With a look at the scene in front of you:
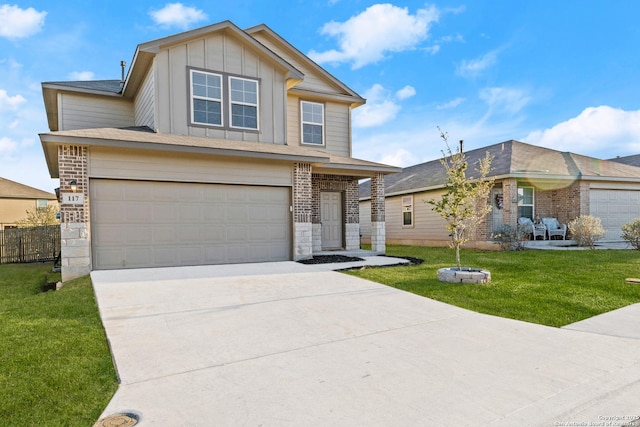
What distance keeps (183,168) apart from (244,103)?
316cm

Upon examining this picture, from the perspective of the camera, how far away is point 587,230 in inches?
568

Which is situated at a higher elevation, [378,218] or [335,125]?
[335,125]

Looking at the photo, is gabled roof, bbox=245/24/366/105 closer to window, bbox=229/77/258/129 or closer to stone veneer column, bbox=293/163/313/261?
window, bbox=229/77/258/129

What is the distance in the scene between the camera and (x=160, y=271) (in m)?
8.73

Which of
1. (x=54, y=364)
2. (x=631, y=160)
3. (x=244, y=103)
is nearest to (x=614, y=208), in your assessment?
(x=631, y=160)

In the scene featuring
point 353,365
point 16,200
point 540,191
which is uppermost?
point 16,200

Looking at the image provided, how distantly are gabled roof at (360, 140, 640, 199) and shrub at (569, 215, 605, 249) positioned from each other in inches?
84.5

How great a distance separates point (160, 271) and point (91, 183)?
273cm

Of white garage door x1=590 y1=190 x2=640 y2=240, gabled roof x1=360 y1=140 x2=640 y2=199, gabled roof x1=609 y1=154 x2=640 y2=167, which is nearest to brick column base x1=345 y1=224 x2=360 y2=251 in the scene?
gabled roof x1=360 y1=140 x2=640 y2=199

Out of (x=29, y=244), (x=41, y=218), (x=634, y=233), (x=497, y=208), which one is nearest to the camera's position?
(x=634, y=233)

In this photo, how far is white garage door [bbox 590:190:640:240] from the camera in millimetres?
16656

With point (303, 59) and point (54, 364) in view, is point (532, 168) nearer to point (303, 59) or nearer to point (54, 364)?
point (303, 59)

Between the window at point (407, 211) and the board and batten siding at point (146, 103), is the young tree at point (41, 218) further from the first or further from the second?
the window at point (407, 211)

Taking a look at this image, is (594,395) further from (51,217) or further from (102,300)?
(51,217)
